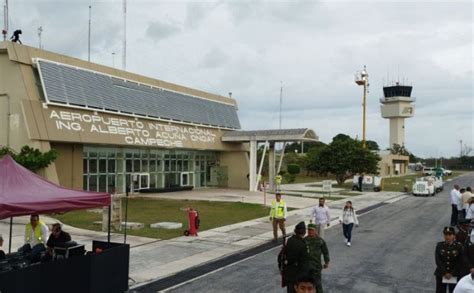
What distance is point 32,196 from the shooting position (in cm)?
1003

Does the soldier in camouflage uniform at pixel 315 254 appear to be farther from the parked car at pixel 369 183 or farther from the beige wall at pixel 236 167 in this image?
the parked car at pixel 369 183

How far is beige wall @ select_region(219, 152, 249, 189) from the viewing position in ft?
164

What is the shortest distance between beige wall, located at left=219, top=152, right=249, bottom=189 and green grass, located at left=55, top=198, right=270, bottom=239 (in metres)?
16.5

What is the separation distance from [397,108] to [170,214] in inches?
4680

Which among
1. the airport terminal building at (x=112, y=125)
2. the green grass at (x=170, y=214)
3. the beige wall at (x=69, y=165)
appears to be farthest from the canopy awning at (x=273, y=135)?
the beige wall at (x=69, y=165)

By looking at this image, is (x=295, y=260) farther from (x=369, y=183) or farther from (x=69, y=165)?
(x=369, y=183)

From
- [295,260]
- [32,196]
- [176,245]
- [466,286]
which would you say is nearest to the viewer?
[466,286]

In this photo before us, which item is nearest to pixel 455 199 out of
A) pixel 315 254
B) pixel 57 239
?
pixel 315 254

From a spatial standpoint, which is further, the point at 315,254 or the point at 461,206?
the point at 461,206

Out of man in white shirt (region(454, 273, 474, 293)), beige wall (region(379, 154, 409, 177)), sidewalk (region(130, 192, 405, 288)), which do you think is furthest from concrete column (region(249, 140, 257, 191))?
beige wall (region(379, 154, 409, 177))

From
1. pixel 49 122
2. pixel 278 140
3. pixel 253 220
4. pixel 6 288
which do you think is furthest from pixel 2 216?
pixel 278 140

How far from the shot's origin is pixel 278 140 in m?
44.3

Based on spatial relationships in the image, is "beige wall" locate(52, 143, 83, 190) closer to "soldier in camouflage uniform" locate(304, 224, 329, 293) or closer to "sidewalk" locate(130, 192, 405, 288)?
"sidewalk" locate(130, 192, 405, 288)

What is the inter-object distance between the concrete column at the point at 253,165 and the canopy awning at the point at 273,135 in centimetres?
64
